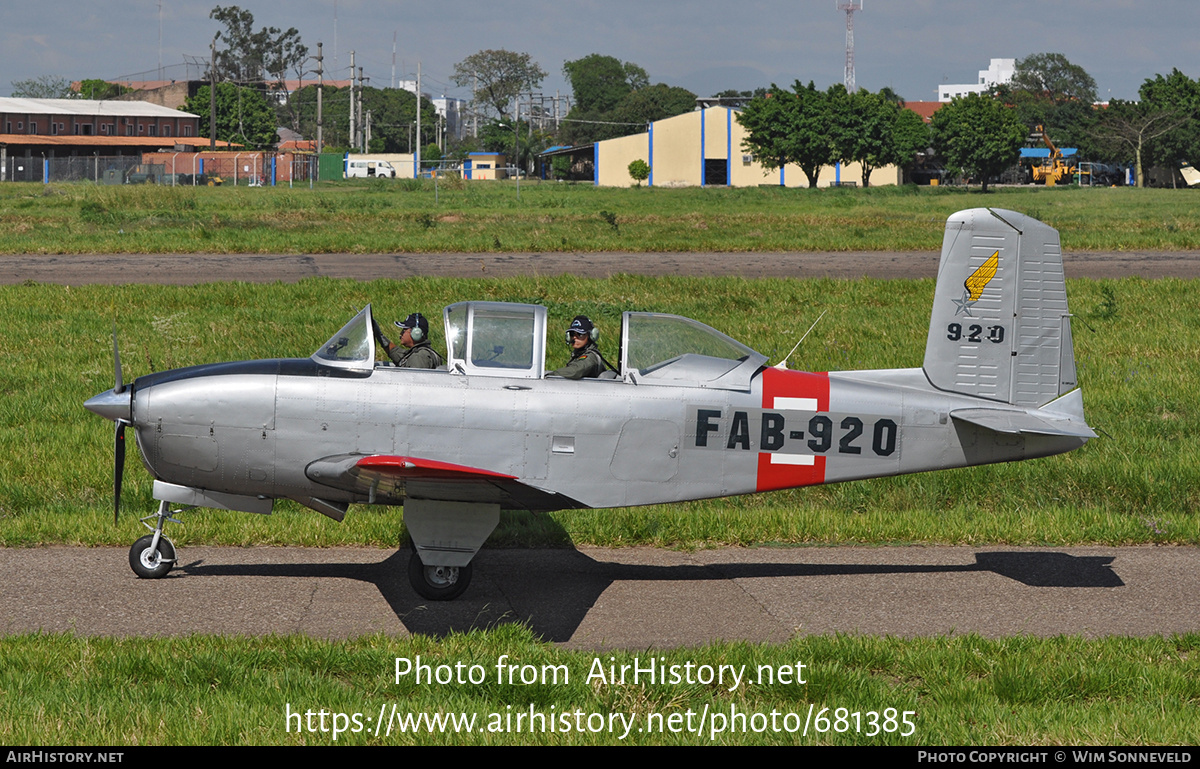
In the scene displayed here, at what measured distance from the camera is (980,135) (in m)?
84.4

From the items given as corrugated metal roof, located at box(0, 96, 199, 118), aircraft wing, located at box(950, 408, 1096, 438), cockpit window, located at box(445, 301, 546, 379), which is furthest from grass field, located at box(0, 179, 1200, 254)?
corrugated metal roof, located at box(0, 96, 199, 118)

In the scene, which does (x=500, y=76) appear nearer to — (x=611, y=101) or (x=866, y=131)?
(x=611, y=101)

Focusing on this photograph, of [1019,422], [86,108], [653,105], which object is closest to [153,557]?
[1019,422]

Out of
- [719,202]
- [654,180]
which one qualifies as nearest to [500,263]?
[719,202]

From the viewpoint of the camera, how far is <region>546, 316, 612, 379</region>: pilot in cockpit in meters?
7.98

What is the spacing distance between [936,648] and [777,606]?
1382 millimetres

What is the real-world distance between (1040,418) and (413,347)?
4894 millimetres

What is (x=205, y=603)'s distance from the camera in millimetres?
7570

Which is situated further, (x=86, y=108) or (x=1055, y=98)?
(x=1055, y=98)

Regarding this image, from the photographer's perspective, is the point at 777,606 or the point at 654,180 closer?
the point at 777,606

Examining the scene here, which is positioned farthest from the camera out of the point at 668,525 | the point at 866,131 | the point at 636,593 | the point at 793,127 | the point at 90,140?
the point at 90,140

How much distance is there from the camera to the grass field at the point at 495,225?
98.3ft

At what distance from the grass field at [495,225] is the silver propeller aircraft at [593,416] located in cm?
2200
